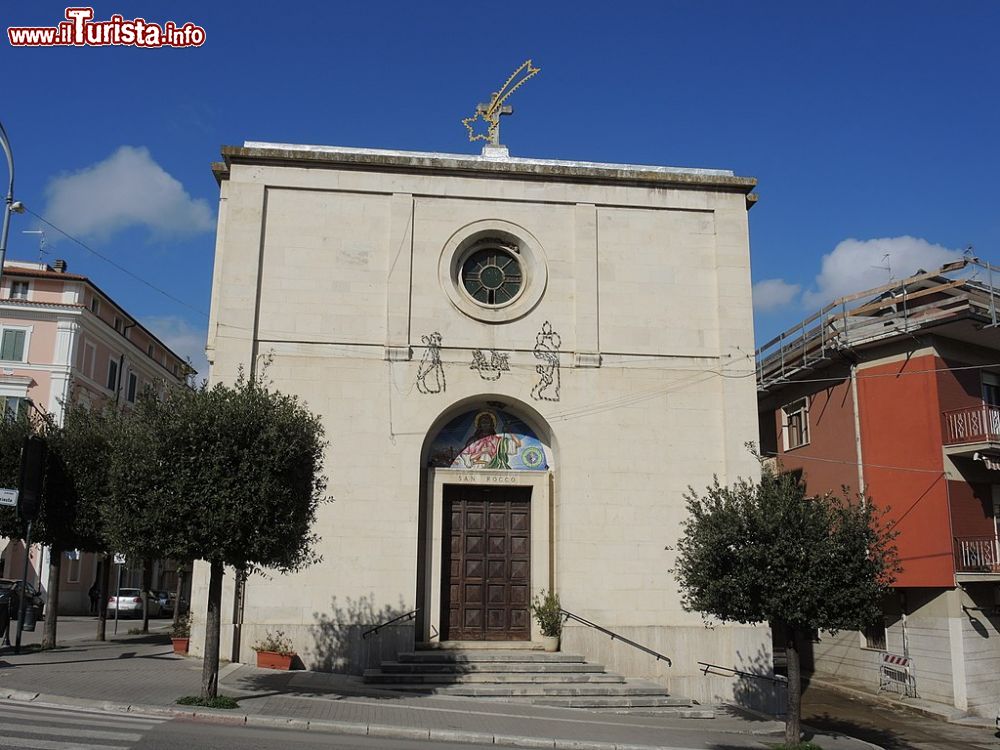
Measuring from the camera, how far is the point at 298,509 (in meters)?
13.8

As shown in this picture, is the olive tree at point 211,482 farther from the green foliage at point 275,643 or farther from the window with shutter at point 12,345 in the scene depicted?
the window with shutter at point 12,345

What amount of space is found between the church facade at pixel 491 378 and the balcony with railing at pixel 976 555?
723 centimetres

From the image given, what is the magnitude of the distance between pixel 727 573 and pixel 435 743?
16.6ft

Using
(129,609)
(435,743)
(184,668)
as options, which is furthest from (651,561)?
(129,609)

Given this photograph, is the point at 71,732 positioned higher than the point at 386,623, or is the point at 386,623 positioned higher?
the point at 386,623

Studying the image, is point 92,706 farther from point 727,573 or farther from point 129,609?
point 129,609

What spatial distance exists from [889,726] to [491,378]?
481 inches

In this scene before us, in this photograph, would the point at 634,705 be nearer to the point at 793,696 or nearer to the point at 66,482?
the point at 793,696

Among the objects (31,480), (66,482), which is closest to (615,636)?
(31,480)

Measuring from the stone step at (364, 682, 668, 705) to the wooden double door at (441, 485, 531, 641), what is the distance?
2.38 metres

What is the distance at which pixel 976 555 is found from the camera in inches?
886

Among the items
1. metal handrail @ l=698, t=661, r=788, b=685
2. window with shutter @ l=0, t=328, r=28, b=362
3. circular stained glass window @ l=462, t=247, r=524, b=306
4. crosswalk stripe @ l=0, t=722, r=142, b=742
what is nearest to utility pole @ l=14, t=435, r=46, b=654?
crosswalk stripe @ l=0, t=722, r=142, b=742

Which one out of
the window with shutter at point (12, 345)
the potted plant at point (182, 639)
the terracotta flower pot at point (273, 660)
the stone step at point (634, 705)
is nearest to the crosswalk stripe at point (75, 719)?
the terracotta flower pot at point (273, 660)

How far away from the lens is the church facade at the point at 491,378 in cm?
1817
